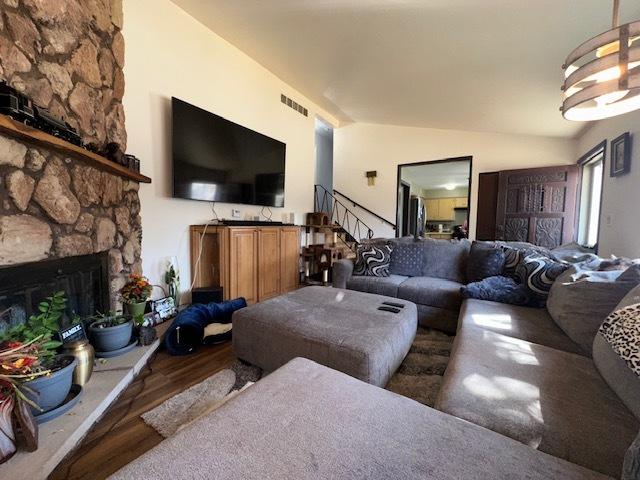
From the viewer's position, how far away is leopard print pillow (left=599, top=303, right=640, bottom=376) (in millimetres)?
848

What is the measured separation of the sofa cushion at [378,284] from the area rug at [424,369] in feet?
1.63

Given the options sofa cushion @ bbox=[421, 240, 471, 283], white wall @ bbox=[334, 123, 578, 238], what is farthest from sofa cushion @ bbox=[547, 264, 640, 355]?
white wall @ bbox=[334, 123, 578, 238]

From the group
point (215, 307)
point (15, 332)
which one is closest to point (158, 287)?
point (215, 307)

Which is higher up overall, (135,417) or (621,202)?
(621,202)

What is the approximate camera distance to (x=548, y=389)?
0.98m

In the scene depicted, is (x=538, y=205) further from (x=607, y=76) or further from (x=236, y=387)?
(x=236, y=387)


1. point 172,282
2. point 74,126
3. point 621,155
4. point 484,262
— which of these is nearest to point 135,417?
point 172,282

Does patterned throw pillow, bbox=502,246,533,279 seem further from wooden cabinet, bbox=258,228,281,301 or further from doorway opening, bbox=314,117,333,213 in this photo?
doorway opening, bbox=314,117,333,213

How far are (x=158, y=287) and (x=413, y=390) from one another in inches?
90.9

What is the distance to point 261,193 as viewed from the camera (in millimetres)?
3539

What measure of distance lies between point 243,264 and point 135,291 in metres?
1.05

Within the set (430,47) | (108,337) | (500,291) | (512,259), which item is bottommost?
(108,337)

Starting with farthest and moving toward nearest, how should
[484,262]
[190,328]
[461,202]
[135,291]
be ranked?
[461,202] → [484,262] → [190,328] → [135,291]

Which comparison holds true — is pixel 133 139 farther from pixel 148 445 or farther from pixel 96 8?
pixel 148 445
